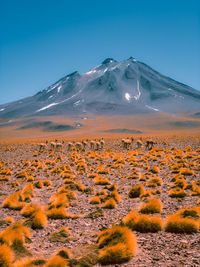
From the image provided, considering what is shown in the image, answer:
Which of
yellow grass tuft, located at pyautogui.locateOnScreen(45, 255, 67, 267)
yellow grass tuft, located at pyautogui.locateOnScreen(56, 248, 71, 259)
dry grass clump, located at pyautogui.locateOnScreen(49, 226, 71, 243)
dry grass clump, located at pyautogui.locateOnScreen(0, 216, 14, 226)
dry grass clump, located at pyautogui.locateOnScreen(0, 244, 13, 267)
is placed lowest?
dry grass clump, located at pyautogui.locateOnScreen(49, 226, 71, 243)

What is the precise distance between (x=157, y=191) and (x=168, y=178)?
3.71 m

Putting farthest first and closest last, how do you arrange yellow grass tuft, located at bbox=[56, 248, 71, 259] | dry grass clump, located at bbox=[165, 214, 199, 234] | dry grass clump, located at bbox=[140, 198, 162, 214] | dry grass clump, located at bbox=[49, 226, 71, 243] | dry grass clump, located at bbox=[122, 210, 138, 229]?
dry grass clump, located at bbox=[140, 198, 162, 214] → dry grass clump, located at bbox=[122, 210, 138, 229] → dry grass clump, located at bbox=[49, 226, 71, 243] → dry grass clump, located at bbox=[165, 214, 199, 234] → yellow grass tuft, located at bbox=[56, 248, 71, 259]

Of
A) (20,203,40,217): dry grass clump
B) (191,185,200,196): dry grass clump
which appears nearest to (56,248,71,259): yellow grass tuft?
(20,203,40,217): dry grass clump

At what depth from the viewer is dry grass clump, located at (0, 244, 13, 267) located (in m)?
5.05

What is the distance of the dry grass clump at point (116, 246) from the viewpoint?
17.3 ft

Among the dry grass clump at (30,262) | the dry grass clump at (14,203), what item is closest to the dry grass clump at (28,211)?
the dry grass clump at (14,203)

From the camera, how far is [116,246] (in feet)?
17.9

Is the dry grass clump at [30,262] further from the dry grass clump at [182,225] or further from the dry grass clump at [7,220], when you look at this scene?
the dry grass clump at [182,225]

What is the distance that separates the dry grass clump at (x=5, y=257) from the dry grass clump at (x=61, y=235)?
5.46ft

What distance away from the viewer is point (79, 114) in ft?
573

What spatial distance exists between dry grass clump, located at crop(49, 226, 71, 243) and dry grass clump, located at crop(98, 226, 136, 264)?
1.36m

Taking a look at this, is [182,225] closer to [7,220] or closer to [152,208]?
[152,208]

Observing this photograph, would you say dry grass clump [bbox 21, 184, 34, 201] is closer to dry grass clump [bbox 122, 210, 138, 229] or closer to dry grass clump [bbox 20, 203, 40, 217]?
dry grass clump [bbox 20, 203, 40, 217]

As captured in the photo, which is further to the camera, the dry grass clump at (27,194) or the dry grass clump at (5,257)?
the dry grass clump at (27,194)
